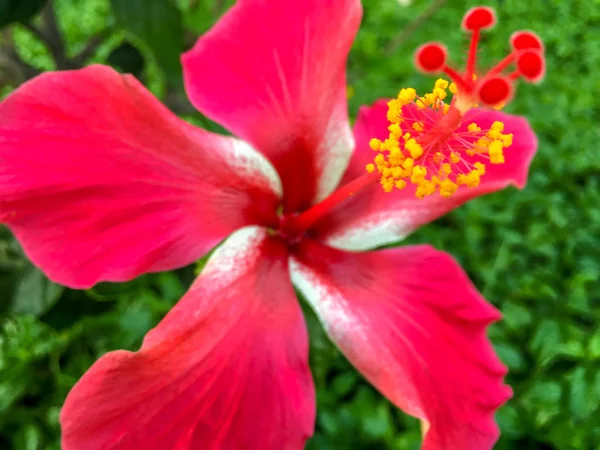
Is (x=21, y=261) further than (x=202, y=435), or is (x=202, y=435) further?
(x=21, y=261)

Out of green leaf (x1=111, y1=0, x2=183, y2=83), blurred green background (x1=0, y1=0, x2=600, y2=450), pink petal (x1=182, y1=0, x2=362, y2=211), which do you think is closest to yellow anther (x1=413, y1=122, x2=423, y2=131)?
pink petal (x1=182, y1=0, x2=362, y2=211)

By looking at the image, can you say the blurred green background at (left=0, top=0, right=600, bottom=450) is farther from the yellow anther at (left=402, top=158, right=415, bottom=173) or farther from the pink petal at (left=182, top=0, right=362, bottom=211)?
the yellow anther at (left=402, top=158, right=415, bottom=173)

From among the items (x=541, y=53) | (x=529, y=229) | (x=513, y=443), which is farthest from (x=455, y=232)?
(x=541, y=53)

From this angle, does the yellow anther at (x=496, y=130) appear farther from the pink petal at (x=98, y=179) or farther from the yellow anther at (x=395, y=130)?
the pink petal at (x=98, y=179)

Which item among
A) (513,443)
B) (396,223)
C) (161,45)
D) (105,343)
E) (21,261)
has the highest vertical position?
(161,45)

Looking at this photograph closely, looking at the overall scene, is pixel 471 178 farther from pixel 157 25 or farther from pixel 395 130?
pixel 157 25

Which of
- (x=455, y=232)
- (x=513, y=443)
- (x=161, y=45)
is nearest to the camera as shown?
(x=513, y=443)

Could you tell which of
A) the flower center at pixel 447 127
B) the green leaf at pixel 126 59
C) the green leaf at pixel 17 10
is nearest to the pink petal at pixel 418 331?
the flower center at pixel 447 127

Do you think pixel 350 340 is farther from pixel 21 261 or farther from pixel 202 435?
pixel 21 261
